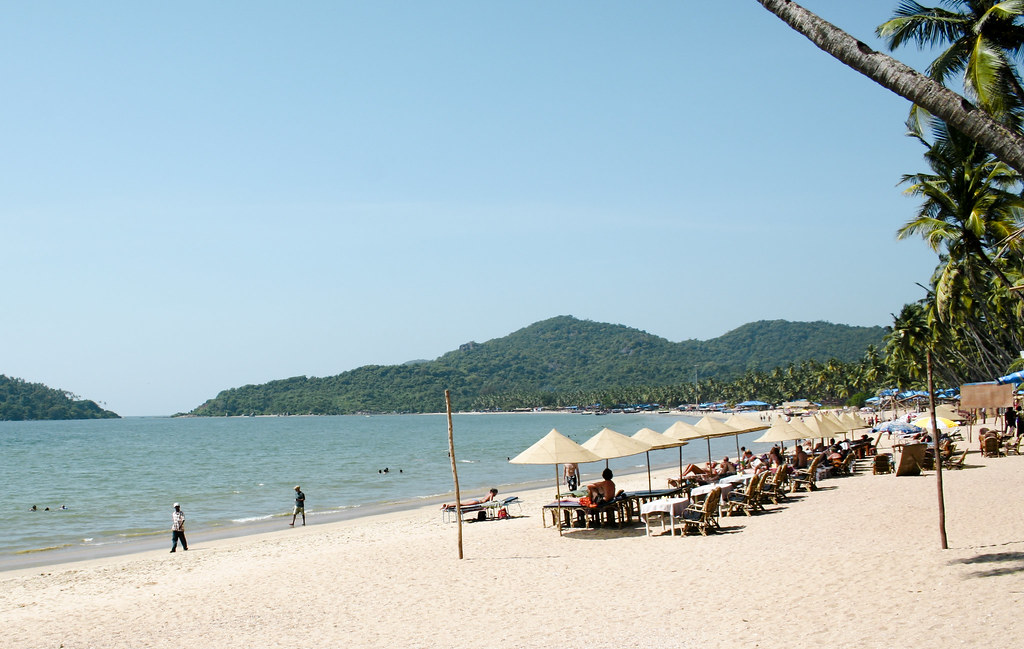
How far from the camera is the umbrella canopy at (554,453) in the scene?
12.4 meters

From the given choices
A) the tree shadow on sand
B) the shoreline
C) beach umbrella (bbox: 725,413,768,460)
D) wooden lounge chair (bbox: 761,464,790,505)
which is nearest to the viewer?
the tree shadow on sand

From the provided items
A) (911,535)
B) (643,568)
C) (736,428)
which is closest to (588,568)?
(643,568)

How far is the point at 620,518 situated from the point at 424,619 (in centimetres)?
644

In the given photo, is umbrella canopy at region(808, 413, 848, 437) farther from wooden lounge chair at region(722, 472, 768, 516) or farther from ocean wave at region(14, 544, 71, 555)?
ocean wave at region(14, 544, 71, 555)

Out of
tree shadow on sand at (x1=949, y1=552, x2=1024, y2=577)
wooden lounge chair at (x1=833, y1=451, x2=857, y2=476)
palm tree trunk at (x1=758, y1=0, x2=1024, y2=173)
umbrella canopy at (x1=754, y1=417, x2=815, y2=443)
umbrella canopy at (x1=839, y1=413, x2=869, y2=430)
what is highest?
palm tree trunk at (x1=758, y1=0, x2=1024, y2=173)

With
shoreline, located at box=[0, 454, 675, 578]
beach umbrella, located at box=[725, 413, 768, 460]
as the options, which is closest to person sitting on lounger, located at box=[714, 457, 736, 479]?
beach umbrella, located at box=[725, 413, 768, 460]

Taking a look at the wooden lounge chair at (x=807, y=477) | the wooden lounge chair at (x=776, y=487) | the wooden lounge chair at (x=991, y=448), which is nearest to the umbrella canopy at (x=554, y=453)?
the wooden lounge chair at (x=776, y=487)

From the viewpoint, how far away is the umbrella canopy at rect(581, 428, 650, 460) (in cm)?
1365

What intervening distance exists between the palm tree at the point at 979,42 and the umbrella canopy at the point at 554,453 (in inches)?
298

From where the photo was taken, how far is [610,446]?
45.8ft

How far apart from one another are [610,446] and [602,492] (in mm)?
1041

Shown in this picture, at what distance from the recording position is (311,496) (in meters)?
28.8

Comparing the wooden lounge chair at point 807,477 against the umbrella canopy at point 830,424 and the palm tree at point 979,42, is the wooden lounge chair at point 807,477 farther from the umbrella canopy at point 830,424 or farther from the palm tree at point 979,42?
the palm tree at point 979,42

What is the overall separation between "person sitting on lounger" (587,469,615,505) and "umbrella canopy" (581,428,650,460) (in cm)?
43
